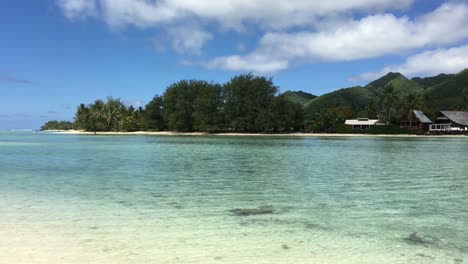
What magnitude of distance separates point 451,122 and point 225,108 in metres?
55.9

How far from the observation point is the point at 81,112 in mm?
125000

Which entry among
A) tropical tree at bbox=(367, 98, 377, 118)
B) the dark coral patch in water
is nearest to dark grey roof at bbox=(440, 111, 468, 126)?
tropical tree at bbox=(367, 98, 377, 118)

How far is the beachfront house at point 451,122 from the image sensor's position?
9756 centimetres

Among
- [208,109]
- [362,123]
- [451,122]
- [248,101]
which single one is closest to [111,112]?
[208,109]

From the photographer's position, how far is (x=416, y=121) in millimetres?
98188

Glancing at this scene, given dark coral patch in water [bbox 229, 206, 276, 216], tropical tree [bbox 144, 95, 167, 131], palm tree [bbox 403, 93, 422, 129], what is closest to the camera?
dark coral patch in water [bbox 229, 206, 276, 216]

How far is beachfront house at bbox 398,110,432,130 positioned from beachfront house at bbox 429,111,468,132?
204cm

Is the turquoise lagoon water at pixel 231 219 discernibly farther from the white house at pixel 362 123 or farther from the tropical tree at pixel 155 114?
the tropical tree at pixel 155 114

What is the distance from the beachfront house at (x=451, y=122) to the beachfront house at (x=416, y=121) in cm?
204

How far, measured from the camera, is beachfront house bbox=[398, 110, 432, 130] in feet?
320

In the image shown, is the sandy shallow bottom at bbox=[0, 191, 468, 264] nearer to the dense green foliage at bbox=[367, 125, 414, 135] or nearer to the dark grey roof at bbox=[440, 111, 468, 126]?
the dense green foliage at bbox=[367, 125, 414, 135]

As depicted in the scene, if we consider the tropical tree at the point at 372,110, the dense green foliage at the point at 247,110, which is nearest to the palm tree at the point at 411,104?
the dense green foliage at the point at 247,110

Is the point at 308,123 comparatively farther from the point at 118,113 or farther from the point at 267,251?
the point at 267,251

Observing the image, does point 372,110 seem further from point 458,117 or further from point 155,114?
point 155,114
